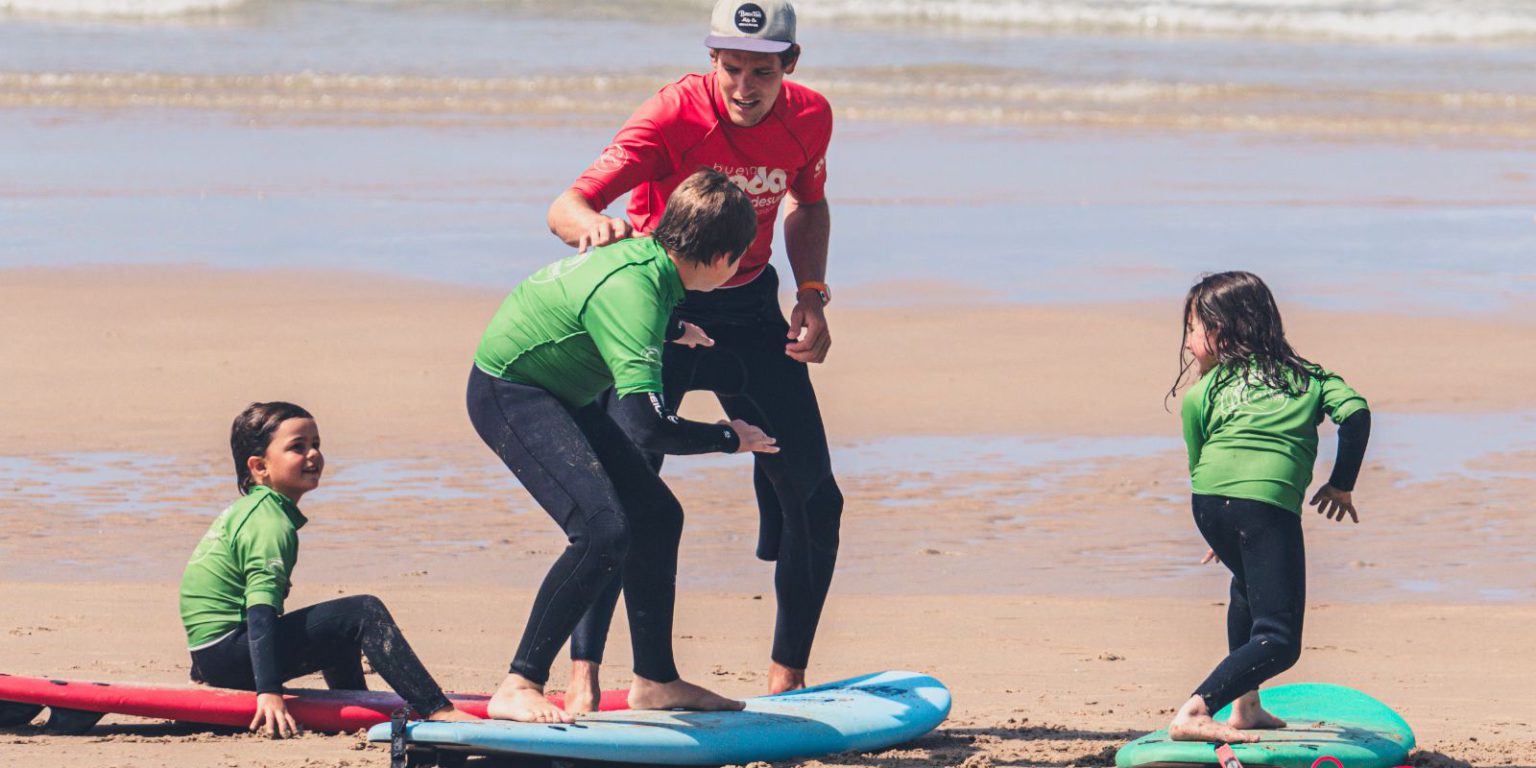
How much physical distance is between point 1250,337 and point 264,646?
262 centimetres

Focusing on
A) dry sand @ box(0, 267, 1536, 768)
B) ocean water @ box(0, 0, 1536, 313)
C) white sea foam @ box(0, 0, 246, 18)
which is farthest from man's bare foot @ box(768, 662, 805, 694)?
white sea foam @ box(0, 0, 246, 18)

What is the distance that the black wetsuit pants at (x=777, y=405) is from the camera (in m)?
5.56

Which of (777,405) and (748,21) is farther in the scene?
(777,405)

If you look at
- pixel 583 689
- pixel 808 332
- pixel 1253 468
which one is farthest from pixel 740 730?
pixel 1253 468

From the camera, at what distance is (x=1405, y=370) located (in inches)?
424

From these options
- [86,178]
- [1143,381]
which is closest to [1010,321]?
[1143,381]

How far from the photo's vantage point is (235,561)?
17.7 feet

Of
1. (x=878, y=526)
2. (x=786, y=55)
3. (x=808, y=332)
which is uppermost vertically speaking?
(x=786, y=55)

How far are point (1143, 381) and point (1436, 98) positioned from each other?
15.1 m

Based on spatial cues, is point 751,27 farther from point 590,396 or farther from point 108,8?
point 108,8

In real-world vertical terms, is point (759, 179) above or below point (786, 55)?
below

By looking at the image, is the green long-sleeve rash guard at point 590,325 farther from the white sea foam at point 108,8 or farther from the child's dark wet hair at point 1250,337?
the white sea foam at point 108,8

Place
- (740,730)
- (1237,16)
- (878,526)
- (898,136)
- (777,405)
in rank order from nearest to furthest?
(740,730)
(777,405)
(878,526)
(898,136)
(1237,16)

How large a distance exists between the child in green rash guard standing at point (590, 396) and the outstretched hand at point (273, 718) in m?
0.64
